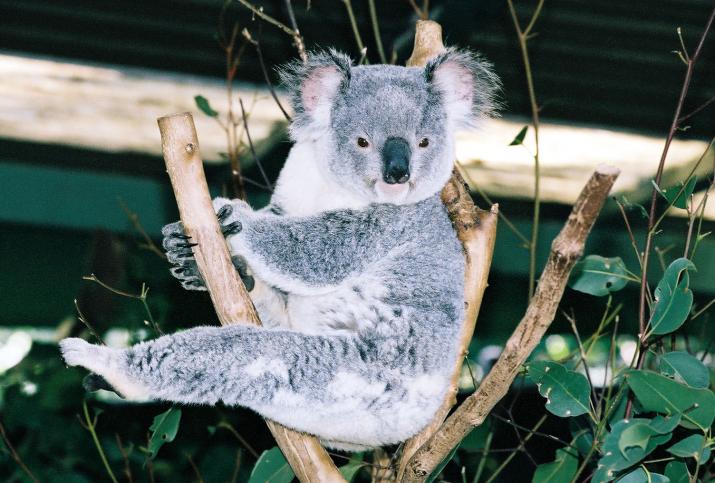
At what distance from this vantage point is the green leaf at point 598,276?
2182 millimetres

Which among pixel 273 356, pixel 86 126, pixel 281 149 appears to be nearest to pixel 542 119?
pixel 281 149

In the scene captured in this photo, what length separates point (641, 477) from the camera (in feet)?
6.00

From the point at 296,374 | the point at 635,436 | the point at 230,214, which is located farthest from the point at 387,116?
the point at 635,436

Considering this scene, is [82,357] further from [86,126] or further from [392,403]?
[86,126]

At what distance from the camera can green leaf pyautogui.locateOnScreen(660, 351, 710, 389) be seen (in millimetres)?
1867

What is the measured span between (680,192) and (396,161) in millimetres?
746

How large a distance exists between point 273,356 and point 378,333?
1.04ft

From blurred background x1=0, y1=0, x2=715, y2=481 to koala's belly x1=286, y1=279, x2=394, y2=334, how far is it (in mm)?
494

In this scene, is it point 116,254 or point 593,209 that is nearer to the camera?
point 593,209

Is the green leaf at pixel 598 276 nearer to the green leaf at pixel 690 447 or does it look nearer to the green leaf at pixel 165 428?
the green leaf at pixel 690 447

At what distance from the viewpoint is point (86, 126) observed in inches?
225

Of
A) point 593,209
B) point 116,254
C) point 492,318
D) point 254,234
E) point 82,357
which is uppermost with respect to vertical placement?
point 593,209

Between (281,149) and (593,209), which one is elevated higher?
(593,209)

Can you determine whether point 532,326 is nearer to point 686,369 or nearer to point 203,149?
point 686,369
